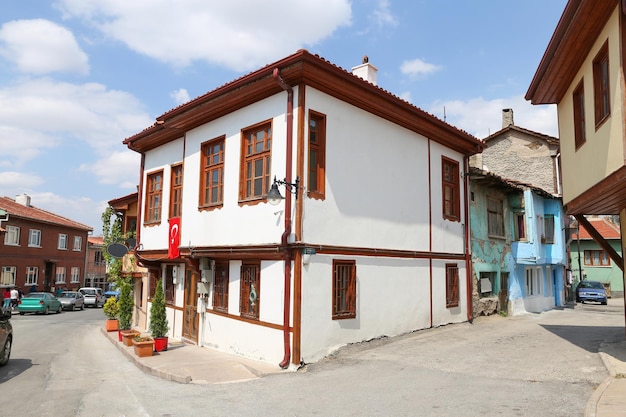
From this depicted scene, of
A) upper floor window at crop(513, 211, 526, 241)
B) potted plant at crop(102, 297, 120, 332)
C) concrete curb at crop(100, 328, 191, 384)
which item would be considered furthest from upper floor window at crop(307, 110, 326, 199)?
upper floor window at crop(513, 211, 526, 241)

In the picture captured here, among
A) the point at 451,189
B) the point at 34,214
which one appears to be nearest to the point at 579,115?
the point at 451,189

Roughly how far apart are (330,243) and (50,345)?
410 inches

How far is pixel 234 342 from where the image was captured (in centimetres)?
1167

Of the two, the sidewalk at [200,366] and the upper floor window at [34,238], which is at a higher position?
the upper floor window at [34,238]

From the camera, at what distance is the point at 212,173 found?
43.4ft

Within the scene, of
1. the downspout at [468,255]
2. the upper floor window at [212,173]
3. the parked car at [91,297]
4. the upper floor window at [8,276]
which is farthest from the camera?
the parked car at [91,297]

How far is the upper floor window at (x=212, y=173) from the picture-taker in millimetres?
12797

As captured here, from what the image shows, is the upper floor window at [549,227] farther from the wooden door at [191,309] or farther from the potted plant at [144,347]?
the potted plant at [144,347]

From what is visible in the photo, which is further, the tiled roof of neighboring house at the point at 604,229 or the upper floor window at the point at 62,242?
the upper floor window at the point at 62,242

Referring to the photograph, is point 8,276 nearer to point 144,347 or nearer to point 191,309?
point 191,309

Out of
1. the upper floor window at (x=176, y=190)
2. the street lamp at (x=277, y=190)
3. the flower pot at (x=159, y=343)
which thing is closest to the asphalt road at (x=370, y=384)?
the flower pot at (x=159, y=343)

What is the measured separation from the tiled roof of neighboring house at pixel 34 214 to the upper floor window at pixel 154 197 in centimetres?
2207

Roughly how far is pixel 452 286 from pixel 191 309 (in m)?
8.33

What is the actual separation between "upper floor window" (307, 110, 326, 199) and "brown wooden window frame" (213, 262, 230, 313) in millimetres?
3584
